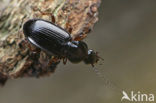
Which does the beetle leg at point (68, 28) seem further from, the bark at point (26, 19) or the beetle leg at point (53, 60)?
the beetle leg at point (53, 60)

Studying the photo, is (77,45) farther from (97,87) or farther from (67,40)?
(97,87)

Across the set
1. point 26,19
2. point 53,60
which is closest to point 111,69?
point 53,60

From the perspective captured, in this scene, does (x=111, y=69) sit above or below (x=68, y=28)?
below

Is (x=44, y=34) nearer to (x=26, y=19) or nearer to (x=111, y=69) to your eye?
(x=26, y=19)

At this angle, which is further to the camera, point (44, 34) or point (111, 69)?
point (111, 69)

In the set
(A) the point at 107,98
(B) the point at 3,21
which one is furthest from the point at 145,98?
(B) the point at 3,21

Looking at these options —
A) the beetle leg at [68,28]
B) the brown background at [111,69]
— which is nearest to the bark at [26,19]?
the beetle leg at [68,28]

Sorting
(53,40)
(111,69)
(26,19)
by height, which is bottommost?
(111,69)
